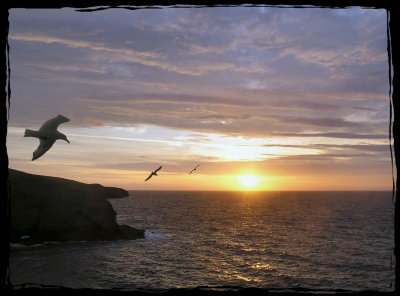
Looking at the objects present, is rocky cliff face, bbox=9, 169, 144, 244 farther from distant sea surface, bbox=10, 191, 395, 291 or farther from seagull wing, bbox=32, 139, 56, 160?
seagull wing, bbox=32, 139, 56, 160

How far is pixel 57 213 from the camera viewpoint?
3806 cm

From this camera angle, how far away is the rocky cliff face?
3616cm

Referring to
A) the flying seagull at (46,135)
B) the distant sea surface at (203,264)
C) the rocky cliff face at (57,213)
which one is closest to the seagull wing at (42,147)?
the flying seagull at (46,135)

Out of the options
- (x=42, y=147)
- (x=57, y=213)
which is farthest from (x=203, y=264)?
(x=42, y=147)

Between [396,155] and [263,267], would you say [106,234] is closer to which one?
[263,267]

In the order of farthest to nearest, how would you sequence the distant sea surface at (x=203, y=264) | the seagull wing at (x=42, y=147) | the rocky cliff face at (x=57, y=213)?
the rocky cliff face at (x=57, y=213), the distant sea surface at (x=203, y=264), the seagull wing at (x=42, y=147)

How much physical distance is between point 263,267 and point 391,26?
32767 millimetres

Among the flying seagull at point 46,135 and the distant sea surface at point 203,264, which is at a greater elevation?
the flying seagull at point 46,135

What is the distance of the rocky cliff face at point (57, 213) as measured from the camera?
36156mm

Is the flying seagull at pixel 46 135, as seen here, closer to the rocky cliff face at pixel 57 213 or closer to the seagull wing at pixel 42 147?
the seagull wing at pixel 42 147

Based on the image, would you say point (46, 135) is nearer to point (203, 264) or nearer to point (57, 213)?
point (203, 264)

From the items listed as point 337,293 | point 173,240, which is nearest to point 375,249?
point 173,240

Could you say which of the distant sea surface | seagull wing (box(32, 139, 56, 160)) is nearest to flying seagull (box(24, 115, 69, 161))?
seagull wing (box(32, 139, 56, 160))

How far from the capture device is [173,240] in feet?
149
